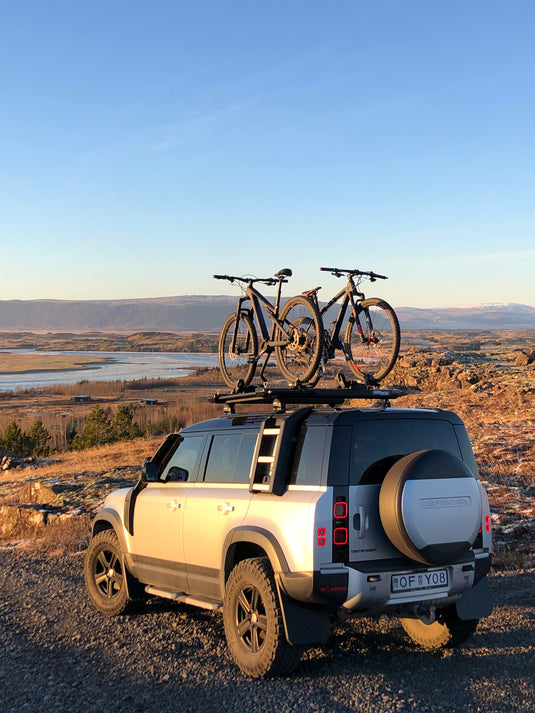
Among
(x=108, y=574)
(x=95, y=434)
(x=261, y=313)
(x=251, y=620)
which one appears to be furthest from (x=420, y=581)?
(x=95, y=434)

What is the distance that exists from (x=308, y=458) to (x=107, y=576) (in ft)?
12.0

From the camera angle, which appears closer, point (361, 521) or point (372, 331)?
point (361, 521)

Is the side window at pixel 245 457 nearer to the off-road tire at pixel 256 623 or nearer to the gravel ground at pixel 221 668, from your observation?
the off-road tire at pixel 256 623

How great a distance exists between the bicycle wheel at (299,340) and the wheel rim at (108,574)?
9.78 ft

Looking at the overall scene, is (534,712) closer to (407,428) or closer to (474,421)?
(407,428)

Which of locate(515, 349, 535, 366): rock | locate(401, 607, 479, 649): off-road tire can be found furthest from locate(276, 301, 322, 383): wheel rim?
locate(515, 349, 535, 366): rock

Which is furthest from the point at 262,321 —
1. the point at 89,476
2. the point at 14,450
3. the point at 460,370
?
the point at 14,450

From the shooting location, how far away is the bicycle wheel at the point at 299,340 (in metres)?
9.05

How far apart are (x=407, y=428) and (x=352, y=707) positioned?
2.07m

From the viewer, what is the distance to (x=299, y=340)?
9.48 m

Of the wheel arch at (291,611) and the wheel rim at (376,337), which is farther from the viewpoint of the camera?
the wheel rim at (376,337)

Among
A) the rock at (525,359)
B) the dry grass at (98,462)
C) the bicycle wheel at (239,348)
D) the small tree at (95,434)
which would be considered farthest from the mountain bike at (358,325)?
the small tree at (95,434)

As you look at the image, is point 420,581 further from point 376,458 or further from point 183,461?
point 183,461

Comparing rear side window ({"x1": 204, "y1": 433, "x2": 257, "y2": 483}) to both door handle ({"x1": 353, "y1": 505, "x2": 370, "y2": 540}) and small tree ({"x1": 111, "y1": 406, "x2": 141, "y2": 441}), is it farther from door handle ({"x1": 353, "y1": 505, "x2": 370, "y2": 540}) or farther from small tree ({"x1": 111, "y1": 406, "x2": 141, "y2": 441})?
small tree ({"x1": 111, "y1": 406, "x2": 141, "y2": 441})
